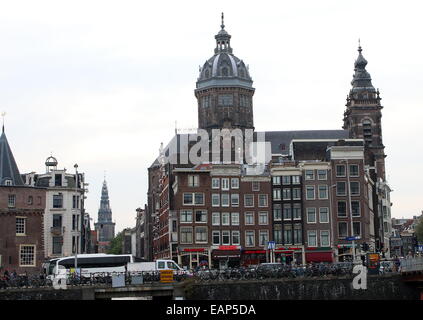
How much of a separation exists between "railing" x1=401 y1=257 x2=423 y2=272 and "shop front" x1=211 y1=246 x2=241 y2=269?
31639mm

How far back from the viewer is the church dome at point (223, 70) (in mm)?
125250

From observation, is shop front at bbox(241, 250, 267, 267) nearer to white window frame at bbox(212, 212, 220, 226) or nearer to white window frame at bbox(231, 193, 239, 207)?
white window frame at bbox(212, 212, 220, 226)

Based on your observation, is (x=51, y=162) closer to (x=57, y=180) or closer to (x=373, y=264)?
(x=57, y=180)

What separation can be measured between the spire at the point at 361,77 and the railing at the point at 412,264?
248ft

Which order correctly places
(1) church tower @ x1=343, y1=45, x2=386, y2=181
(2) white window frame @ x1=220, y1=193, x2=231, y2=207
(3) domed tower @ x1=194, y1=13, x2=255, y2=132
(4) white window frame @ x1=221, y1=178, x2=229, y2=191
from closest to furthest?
(2) white window frame @ x1=220, y1=193, x2=231, y2=207, (4) white window frame @ x1=221, y1=178, x2=229, y2=191, (3) domed tower @ x1=194, y1=13, x2=255, y2=132, (1) church tower @ x1=343, y1=45, x2=386, y2=181

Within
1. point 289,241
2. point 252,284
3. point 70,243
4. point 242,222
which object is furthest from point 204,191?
point 252,284

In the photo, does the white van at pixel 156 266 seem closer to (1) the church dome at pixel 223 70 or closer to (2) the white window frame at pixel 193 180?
(2) the white window frame at pixel 193 180

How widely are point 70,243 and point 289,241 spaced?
27983 millimetres

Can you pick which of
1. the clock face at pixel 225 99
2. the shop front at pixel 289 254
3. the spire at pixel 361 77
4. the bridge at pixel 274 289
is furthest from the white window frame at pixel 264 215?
the spire at pixel 361 77

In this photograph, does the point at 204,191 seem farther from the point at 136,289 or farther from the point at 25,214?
the point at 136,289

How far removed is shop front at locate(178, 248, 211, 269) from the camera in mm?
89562

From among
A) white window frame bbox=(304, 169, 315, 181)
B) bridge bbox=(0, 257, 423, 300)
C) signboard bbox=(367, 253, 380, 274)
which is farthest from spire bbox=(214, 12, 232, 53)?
bridge bbox=(0, 257, 423, 300)

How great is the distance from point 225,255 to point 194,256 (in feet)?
12.3
